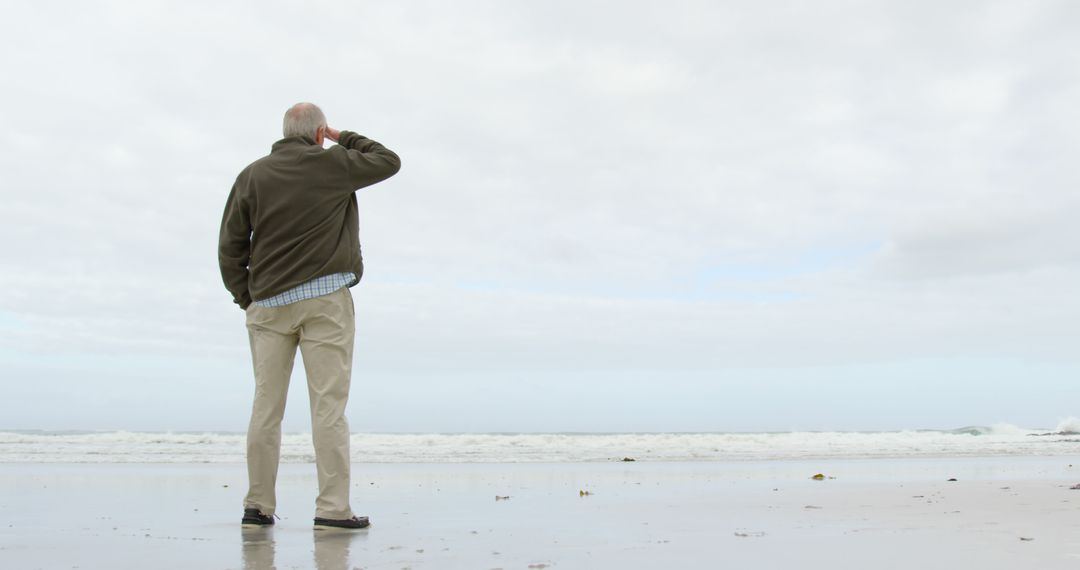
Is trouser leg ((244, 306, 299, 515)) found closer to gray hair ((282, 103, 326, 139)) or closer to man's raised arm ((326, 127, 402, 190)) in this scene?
man's raised arm ((326, 127, 402, 190))

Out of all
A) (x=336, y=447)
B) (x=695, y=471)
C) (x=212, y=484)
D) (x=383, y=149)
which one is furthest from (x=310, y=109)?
(x=695, y=471)

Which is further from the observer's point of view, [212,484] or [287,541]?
[212,484]

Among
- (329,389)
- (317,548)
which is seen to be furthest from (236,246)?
(317,548)

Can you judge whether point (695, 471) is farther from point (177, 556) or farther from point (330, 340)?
point (177, 556)

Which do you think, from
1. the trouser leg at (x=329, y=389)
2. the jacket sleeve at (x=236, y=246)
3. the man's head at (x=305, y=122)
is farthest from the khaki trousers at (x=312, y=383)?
the man's head at (x=305, y=122)

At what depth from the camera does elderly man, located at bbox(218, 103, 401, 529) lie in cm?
365

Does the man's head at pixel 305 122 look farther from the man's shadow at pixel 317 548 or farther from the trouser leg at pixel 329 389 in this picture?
the man's shadow at pixel 317 548

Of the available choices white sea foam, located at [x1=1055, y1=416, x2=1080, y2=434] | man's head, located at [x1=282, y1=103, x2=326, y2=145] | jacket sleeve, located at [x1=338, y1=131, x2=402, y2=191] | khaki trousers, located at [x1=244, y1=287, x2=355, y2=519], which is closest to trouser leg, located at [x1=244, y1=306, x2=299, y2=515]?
khaki trousers, located at [x1=244, y1=287, x2=355, y2=519]

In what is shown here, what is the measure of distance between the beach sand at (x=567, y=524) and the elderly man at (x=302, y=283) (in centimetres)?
32

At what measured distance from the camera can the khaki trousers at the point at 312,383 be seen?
3627 millimetres

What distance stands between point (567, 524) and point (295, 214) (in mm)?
1886

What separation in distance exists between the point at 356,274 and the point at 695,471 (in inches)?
227

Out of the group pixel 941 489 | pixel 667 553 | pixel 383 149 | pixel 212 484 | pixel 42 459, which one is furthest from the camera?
pixel 42 459

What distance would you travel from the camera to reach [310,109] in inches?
156
